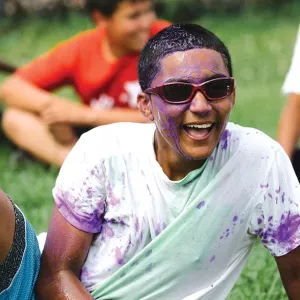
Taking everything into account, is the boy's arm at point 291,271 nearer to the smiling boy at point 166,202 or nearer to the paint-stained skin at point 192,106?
the smiling boy at point 166,202

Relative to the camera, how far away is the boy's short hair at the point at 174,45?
2.73 metres

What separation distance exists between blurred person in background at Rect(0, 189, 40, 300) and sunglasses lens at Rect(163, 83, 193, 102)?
0.63m

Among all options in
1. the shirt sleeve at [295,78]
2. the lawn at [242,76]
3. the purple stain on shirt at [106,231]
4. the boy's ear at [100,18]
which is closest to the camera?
the purple stain on shirt at [106,231]

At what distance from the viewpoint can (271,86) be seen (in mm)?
7688

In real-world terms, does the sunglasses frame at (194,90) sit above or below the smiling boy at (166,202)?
above

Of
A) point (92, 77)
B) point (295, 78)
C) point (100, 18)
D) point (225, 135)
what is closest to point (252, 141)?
point (225, 135)

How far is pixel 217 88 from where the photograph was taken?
2686mm

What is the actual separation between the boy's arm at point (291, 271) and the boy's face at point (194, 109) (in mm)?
468

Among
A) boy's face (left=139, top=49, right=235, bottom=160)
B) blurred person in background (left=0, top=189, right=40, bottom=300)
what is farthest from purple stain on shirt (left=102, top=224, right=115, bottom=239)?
boy's face (left=139, top=49, right=235, bottom=160)

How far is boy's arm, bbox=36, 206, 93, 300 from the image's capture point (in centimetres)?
285

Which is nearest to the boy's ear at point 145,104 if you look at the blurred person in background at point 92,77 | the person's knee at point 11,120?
the blurred person in background at point 92,77

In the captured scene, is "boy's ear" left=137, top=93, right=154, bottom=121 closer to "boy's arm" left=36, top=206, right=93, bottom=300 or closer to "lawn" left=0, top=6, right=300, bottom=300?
"boy's arm" left=36, top=206, right=93, bottom=300

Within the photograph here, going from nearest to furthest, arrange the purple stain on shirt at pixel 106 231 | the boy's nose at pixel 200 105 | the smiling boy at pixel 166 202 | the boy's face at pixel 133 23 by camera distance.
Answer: the boy's nose at pixel 200 105
the smiling boy at pixel 166 202
the purple stain on shirt at pixel 106 231
the boy's face at pixel 133 23

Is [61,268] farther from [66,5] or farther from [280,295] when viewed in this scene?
[66,5]
